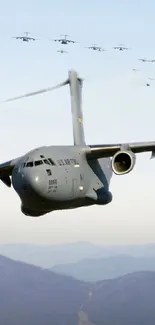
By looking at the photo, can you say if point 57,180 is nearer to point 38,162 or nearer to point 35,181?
point 38,162

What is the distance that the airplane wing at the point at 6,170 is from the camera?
44969 mm

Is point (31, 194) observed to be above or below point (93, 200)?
above

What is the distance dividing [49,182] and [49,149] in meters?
2.53

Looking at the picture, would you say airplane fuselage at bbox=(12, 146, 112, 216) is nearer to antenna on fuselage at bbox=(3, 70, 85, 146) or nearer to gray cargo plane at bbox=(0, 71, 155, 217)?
gray cargo plane at bbox=(0, 71, 155, 217)

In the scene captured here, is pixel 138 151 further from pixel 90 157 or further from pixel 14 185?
pixel 14 185

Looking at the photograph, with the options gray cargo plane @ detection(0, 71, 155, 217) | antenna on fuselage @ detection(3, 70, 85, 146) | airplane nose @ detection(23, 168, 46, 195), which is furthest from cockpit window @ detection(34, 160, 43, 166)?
antenna on fuselage @ detection(3, 70, 85, 146)

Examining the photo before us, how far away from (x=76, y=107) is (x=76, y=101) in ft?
1.71

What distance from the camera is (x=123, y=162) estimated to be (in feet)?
134

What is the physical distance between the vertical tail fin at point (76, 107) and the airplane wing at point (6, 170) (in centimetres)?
541

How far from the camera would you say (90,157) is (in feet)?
143

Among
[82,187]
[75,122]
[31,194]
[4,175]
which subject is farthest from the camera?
[75,122]

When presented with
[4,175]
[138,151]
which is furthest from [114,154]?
[4,175]

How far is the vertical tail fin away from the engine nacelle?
9510 millimetres

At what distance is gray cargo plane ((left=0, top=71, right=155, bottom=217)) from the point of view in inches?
1519
